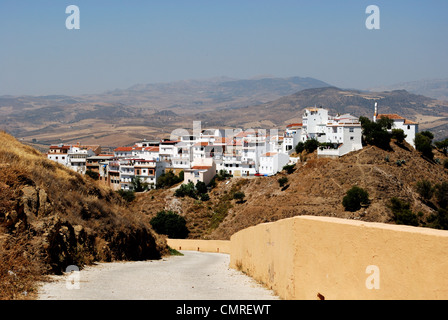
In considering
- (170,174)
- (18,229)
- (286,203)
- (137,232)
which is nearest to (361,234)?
(18,229)

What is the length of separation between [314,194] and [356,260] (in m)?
57.9

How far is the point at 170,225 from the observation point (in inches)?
2422

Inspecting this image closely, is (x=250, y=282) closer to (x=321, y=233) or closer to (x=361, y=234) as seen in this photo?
(x=321, y=233)

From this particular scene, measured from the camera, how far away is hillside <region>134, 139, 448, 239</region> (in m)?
59.5

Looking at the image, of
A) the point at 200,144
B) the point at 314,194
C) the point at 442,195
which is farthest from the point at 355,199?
the point at 200,144

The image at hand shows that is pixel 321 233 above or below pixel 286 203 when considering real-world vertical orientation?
above

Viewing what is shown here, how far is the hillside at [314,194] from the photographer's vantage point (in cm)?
5950

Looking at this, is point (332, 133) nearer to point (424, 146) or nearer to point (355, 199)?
point (424, 146)

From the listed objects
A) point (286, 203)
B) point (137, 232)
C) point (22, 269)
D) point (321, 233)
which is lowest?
point (286, 203)

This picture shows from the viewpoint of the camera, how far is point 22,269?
9.45 m

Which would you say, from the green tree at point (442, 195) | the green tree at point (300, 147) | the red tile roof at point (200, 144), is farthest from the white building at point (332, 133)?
the red tile roof at point (200, 144)

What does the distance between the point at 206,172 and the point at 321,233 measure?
72.6 metres

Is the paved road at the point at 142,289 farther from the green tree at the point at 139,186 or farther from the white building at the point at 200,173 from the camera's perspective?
the green tree at the point at 139,186

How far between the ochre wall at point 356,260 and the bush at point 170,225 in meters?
51.7
